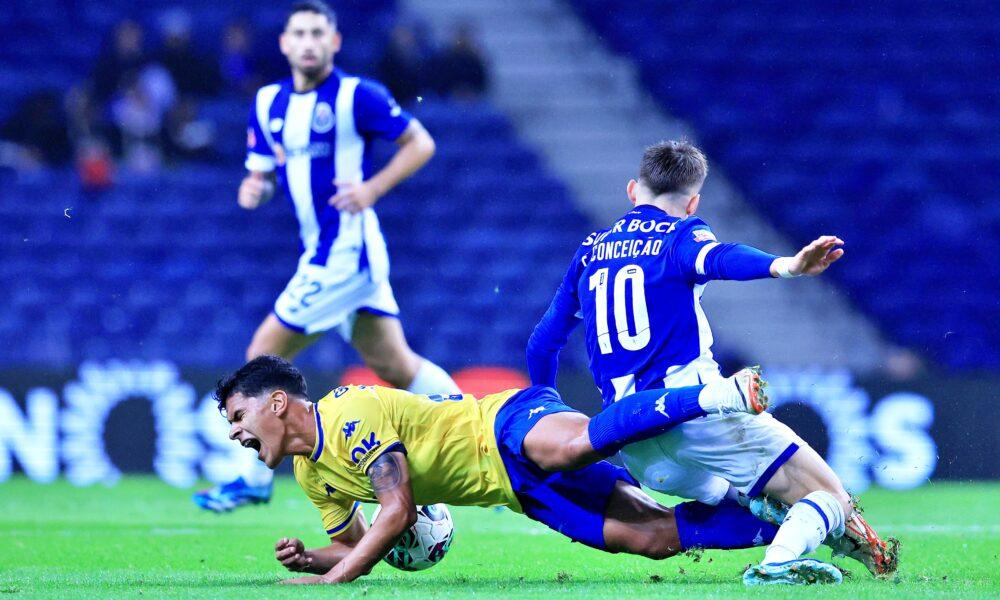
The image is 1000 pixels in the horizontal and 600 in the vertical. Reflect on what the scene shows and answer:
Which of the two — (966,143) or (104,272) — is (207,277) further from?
(966,143)

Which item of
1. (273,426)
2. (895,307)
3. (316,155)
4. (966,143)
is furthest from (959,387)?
(273,426)

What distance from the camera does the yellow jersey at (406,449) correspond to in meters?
4.23

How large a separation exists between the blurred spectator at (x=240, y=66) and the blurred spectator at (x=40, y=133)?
1508mm

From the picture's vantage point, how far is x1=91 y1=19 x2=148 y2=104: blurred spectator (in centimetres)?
1239

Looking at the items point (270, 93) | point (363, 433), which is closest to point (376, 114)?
point (270, 93)

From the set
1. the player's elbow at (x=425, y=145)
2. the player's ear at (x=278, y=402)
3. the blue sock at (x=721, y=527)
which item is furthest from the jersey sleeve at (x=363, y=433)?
the player's elbow at (x=425, y=145)

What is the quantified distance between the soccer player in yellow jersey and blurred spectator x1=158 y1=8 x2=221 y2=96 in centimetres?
857

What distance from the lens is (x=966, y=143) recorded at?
40.0 feet

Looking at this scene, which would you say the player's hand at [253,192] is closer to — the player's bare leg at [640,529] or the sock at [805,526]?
the player's bare leg at [640,529]

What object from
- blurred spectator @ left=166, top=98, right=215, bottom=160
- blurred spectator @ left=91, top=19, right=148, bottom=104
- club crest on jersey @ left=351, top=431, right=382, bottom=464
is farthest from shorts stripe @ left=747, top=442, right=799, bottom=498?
blurred spectator @ left=91, top=19, right=148, bottom=104

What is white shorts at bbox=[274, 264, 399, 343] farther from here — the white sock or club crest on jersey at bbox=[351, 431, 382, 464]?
club crest on jersey at bbox=[351, 431, 382, 464]

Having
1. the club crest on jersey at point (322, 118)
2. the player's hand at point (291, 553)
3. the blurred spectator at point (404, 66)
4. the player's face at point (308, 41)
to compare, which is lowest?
the player's hand at point (291, 553)

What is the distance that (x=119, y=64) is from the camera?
1240cm

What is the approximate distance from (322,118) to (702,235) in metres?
2.86
